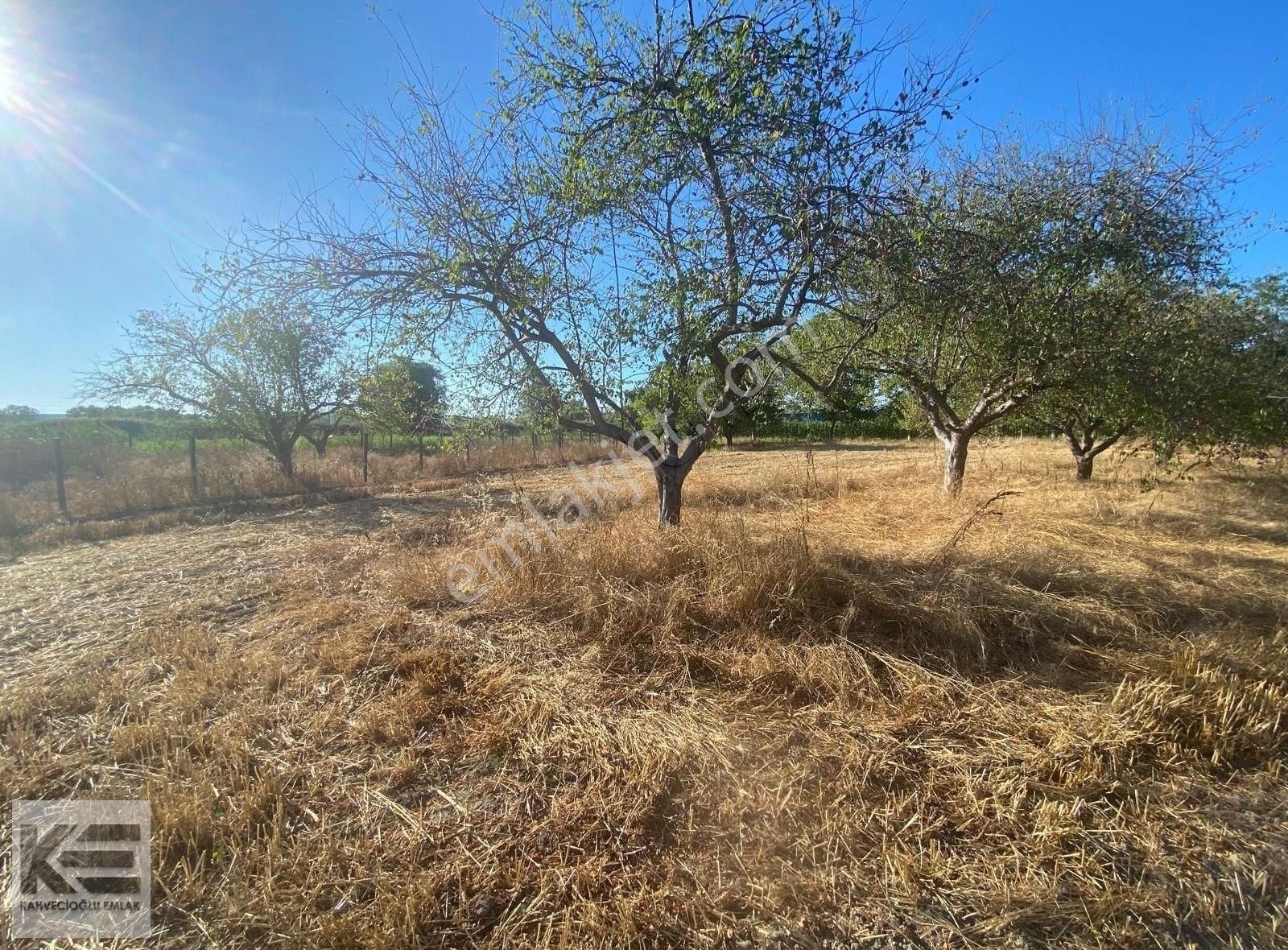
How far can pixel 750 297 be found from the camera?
425 cm

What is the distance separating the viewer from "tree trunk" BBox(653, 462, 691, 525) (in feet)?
17.8

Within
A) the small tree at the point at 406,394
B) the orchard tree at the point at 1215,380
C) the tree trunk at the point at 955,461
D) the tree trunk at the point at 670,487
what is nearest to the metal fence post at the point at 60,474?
the small tree at the point at 406,394

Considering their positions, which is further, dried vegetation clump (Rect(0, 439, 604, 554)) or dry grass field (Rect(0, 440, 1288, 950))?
dried vegetation clump (Rect(0, 439, 604, 554))

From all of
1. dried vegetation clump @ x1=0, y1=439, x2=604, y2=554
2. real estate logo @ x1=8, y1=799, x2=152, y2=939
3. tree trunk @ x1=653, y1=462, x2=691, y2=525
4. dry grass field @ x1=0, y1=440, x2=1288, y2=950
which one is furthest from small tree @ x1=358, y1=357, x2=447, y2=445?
real estate logo @ x1=8, y1=799, x2=152, y2=939

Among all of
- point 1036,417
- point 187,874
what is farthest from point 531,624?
point 1036,417

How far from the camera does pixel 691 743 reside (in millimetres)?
2471

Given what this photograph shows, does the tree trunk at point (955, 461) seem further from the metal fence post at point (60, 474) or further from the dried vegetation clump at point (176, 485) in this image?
the metal fence post at point (60, 474)

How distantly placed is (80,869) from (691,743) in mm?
2426

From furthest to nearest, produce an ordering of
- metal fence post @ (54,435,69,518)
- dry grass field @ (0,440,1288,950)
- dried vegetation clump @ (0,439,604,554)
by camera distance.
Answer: metal fence post @ (54,435,69,518) → dried vegetation clump @ (0,439,604,554) → dry grass field @ (0,440,1288,950)

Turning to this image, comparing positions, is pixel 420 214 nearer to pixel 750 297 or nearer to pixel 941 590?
pixel 750 297

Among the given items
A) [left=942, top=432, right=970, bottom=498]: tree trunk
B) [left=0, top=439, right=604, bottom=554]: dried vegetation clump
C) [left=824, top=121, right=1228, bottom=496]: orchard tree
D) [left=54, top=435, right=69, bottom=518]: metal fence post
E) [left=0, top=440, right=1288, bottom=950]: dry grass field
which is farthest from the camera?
[left=54, top=435, right=69, bottom=518]: metal fence post

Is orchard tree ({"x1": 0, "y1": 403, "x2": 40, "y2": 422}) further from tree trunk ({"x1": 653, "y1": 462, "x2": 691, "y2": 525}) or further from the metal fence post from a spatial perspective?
tree trunk ({"x1": 653, "y1": 462, "x2": 691, "y2": 525})

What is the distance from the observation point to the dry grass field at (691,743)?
175 centimetres

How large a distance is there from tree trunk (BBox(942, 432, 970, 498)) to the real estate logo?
31.3 feet
